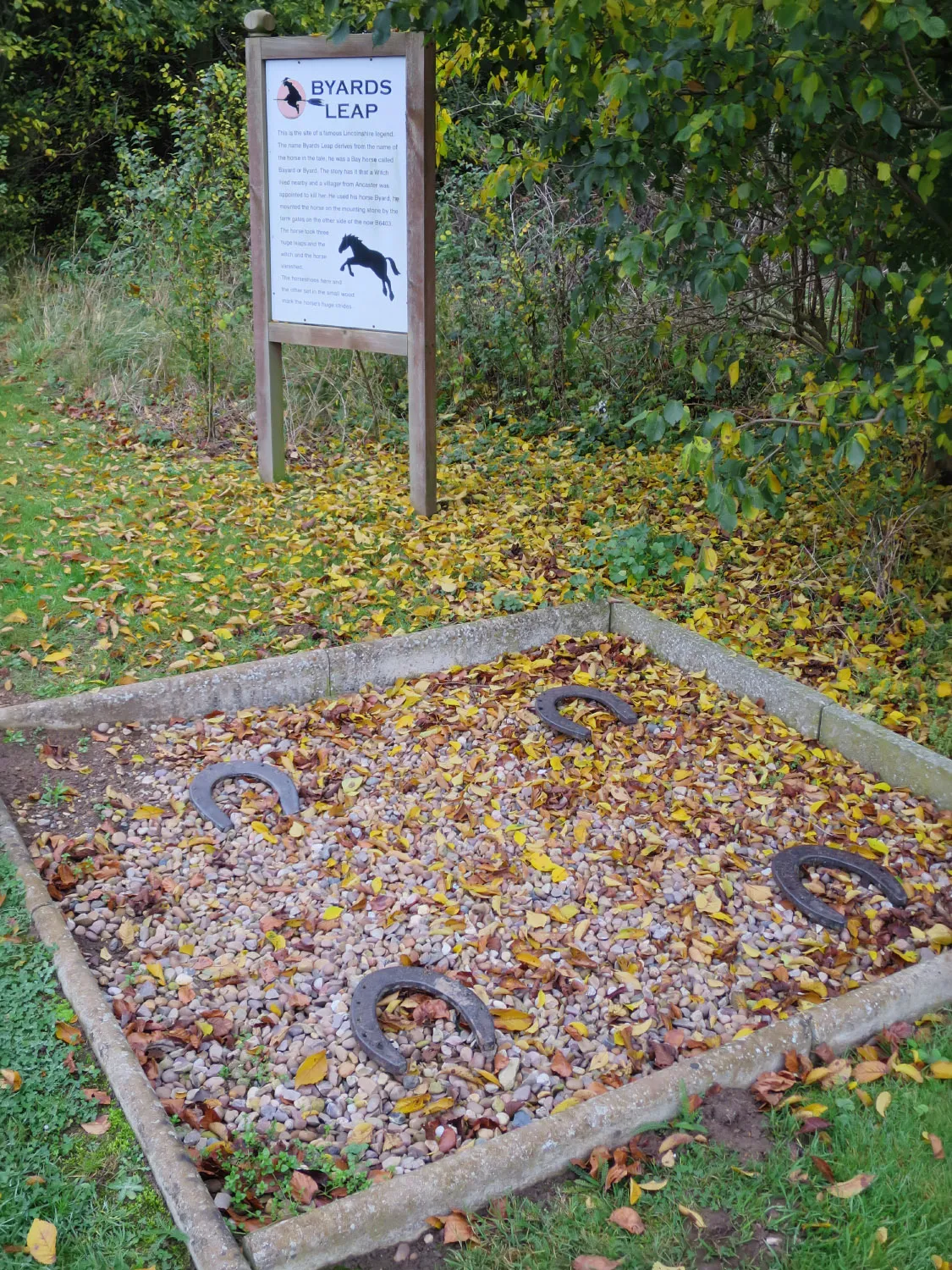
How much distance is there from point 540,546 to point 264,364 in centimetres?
237

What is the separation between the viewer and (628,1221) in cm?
232

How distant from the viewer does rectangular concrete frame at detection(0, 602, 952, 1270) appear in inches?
88.8

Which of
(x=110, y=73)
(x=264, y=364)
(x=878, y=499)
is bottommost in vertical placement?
(x=878, y=499)

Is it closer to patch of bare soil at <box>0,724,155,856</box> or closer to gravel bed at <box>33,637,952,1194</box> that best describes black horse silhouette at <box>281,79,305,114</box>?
gravel bed at <box>33,637,952,1194</box>

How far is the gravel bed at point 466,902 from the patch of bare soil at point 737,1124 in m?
0.23

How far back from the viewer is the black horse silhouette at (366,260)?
6367 millimetres

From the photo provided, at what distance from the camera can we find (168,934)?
10.6ft

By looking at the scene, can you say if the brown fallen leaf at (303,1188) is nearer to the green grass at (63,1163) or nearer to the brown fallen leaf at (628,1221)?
the green grass at (63,1163)

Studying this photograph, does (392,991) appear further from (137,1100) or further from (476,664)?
(476,664)

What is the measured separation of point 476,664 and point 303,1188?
2814 millimetres

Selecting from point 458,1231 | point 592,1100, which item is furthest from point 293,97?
point 458,1231

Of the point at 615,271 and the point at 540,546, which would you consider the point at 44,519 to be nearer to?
the point at 540,546

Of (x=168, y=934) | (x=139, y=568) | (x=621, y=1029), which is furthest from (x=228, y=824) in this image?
(x=139, y=568)

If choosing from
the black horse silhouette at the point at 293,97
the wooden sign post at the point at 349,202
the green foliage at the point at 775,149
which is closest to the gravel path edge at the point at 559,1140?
the green foliage at the point at 775,149
